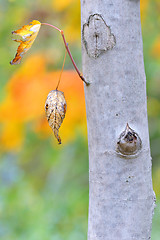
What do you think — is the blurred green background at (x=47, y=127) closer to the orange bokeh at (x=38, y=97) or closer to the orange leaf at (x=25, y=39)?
the orange bokeh at (x=38, y=97)

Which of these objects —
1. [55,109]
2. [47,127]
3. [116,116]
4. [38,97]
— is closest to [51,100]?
[55,109]

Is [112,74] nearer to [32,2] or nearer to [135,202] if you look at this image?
[135,202]

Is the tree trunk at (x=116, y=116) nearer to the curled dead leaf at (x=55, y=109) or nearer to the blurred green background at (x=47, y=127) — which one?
the curled dead leaf at (x=55, y=109)

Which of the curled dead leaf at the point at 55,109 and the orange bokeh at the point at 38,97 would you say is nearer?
the curled dead leaf at the point at 55,109

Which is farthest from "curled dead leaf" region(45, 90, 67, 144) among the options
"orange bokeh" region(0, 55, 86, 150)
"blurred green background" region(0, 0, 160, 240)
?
"orange bokeh" region(0, 55, 86, 150)

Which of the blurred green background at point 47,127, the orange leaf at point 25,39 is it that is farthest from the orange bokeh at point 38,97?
the orange leaf at point 25,39

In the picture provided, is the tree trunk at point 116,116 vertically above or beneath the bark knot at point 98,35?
beneath

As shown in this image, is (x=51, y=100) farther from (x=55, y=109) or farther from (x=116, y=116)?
(x=116, y=116)
